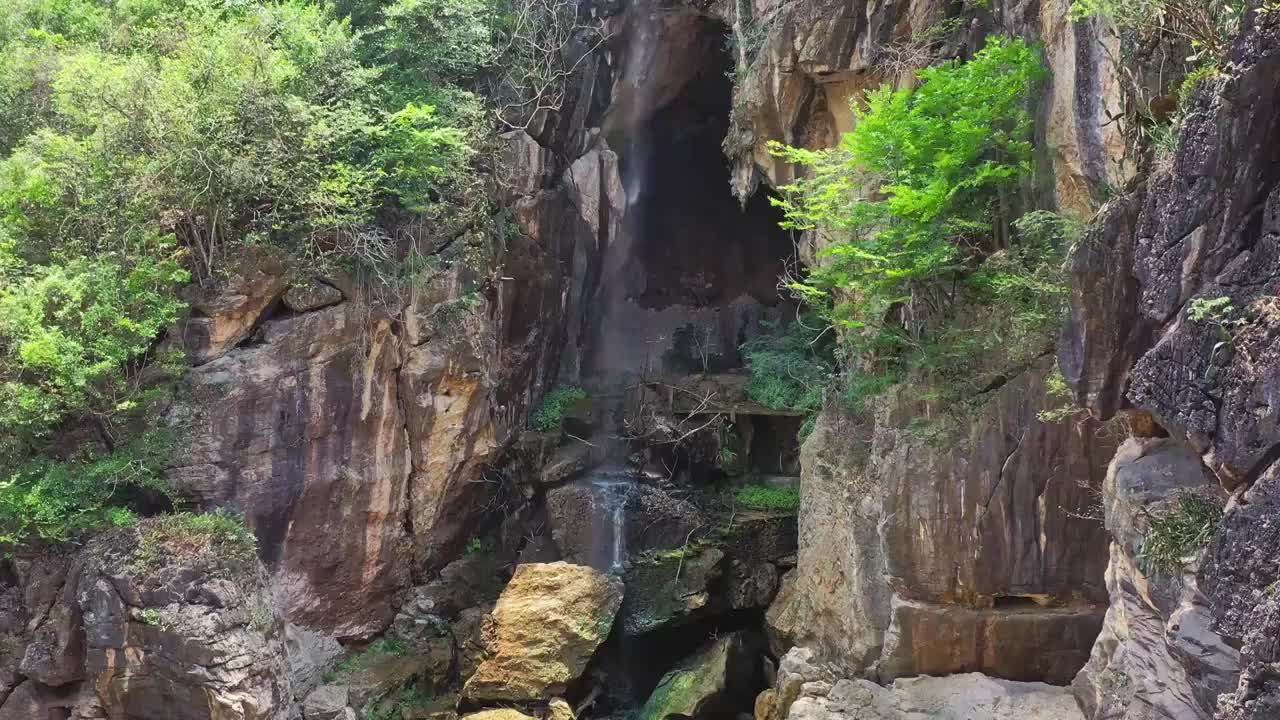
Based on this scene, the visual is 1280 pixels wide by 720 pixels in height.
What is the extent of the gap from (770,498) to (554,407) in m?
5.10

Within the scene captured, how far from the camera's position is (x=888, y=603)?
991cm

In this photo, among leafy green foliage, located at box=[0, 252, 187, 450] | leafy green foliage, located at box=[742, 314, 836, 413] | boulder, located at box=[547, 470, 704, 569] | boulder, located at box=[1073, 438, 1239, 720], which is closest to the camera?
boulder, located at box=[1073, 438, 1239, 720]

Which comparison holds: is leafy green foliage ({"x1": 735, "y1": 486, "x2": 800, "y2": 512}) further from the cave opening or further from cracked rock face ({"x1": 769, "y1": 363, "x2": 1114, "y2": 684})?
cracked rock face ({"x1": 769, "y1": 363, "x2": 1114, "y2": 684})

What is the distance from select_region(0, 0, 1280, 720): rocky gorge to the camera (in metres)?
5.02

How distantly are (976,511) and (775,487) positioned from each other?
26.4ft

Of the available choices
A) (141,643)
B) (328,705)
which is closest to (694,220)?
(328,705)

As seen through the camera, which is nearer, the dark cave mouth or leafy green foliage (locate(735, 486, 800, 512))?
leafy green foliage (locate(735, 486, 800, 512))

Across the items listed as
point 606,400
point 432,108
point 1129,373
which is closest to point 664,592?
point 606,400

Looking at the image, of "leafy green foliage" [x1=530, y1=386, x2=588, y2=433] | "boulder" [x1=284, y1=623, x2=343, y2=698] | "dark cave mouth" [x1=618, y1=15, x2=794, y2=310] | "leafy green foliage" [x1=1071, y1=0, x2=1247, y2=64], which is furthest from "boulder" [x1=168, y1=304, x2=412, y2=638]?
"leafy green foliage" [x1=1071, y1=0, x2=1247, y2=64]

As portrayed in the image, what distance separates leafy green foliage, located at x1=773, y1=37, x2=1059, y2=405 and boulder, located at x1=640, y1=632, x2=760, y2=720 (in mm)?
6631

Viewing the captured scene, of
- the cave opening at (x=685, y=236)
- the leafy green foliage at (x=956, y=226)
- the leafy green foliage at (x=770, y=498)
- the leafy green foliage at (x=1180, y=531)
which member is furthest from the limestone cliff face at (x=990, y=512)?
the cave opening at (x=685, y=236)

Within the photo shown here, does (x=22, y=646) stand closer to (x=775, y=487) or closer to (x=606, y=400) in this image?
(x=606, y=400)

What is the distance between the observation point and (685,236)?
23.4 m

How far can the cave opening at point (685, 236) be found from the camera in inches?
806
